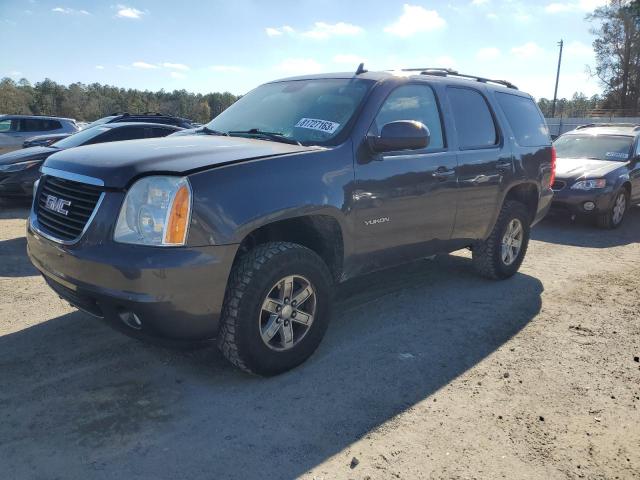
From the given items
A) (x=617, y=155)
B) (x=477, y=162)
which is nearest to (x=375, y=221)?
(x=477, y=162)

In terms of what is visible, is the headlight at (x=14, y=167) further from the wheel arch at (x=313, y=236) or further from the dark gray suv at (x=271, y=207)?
the wheel arch at (x=313, y=236)

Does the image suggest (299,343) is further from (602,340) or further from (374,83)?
(602,340)

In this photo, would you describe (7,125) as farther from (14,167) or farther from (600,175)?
(600,175)

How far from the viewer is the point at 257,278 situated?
3043 millimetres

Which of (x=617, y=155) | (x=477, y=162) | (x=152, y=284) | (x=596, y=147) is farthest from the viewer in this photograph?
(x=596, y=147)

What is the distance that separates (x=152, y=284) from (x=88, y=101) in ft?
380

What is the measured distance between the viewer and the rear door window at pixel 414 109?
3912 millimetres

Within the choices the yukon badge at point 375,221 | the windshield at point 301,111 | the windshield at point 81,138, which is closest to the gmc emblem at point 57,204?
the windshield at point 301,111

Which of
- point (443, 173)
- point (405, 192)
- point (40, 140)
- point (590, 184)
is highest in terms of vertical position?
point (40, 140)

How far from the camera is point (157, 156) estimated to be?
9.87 ft

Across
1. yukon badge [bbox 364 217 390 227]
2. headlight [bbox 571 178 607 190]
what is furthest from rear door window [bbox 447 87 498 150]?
headlight [bbox 571 178 607 190]

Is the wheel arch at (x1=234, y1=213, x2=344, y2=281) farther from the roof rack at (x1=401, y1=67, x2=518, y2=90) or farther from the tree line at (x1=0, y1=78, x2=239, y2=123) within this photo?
the tree line at (x1=0, y1=78, x2=239, y2=123)

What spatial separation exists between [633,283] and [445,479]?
4295 mm

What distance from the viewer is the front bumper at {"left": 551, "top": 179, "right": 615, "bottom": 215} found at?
8.52 meters
